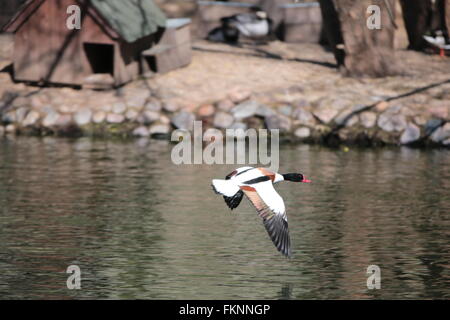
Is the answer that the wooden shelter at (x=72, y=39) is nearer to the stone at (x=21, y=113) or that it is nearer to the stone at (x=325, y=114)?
the stone at (x=21, y=113)

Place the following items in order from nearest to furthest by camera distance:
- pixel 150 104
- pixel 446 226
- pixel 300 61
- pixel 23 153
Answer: pixel 446 226 → pixel 23 153 → pixel 150 104 → pixel 300 61

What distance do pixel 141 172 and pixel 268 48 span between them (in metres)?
8.48

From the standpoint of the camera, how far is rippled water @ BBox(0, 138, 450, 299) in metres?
13.3

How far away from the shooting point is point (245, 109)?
23.2 m

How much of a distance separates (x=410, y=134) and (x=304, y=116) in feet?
Answer: 6.21

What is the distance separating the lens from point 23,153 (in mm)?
21406

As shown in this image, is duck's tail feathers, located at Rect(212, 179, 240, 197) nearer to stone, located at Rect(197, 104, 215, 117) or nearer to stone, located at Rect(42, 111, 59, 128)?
stone, located at Rect(197, 104, 215, 117)

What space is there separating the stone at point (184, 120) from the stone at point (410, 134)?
3686 mm

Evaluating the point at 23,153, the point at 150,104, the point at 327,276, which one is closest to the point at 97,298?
the point at 327,276

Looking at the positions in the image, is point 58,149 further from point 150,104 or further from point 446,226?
point 446,226

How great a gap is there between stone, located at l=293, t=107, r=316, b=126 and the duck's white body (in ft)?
28.4

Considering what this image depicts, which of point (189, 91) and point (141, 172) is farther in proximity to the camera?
point (189, 91)

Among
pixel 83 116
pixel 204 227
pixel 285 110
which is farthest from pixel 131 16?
pixel 204 227

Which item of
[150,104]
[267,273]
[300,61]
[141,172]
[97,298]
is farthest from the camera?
[300,61]
